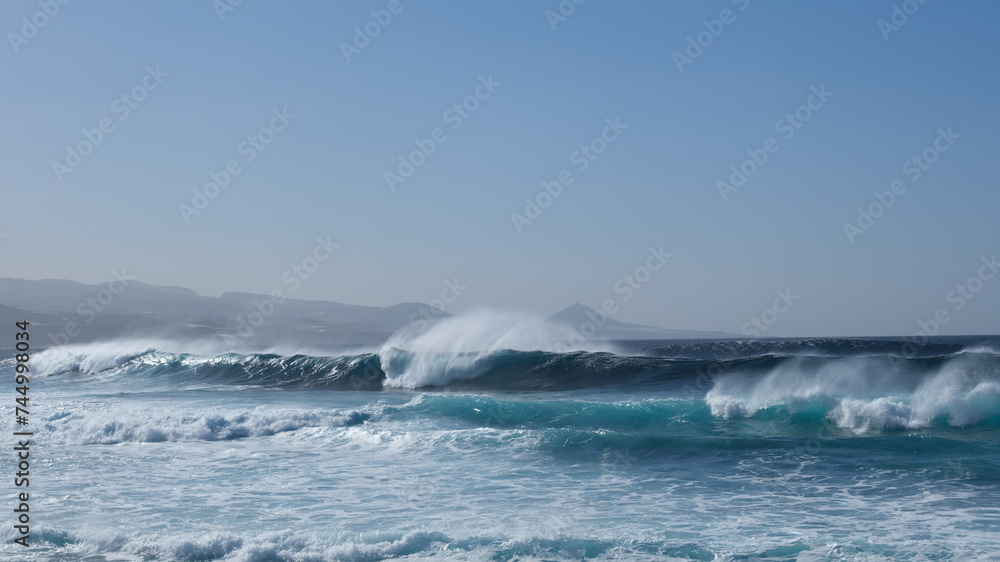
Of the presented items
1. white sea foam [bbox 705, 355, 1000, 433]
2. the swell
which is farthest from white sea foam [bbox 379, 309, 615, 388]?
white sea foam [bbox 705, 355, 1000, 433]

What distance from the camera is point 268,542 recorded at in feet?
26.1

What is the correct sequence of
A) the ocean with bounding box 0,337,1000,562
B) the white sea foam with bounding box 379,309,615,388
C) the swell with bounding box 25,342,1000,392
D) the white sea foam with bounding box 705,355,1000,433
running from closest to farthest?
the ocean with bounding box 0,337,1000,562 → the white sea foam with bounding box 705,355,1000,433 → the swell with bounding box 25,342,1000,392 → the white sea foam with bounding box 379,309,615,388

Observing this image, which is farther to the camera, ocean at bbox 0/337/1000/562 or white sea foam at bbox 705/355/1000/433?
white sea foam at bbox 705/355/1000/433

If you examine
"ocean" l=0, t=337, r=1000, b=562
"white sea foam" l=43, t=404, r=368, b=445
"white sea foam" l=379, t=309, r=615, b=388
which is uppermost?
"white sea foam" l=379, t=309, r=615, b=388

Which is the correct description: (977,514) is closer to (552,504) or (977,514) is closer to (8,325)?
(552,504)

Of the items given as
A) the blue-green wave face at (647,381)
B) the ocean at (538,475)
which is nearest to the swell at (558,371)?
the blue-green wave face at (647,381)

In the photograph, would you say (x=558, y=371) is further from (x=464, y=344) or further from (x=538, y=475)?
(x=538, y=475)

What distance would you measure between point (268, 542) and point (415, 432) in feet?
21.5

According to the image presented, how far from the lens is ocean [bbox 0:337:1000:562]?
313 inches

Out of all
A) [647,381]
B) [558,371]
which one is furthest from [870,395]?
[558,371]

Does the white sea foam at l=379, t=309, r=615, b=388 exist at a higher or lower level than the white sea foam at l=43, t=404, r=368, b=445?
higher

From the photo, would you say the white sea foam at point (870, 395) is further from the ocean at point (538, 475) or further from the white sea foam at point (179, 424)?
the white sea foam at point (179, 424)

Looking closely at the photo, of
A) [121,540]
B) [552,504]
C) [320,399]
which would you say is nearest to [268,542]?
[121,540]

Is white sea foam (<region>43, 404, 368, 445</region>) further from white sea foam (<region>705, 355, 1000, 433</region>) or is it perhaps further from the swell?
the swell
